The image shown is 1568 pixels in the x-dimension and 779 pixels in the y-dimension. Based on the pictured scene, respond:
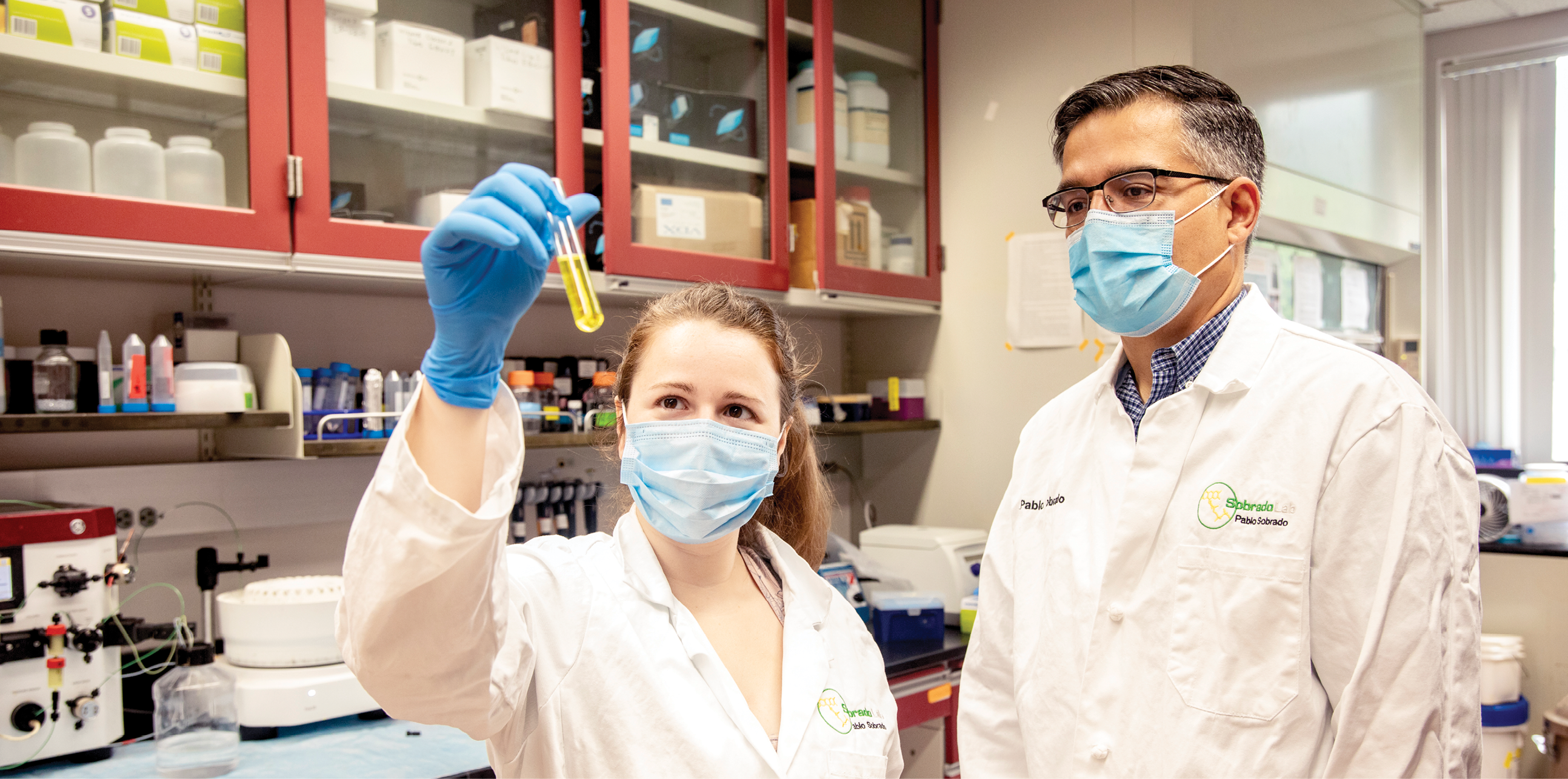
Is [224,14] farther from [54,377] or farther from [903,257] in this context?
[903,257]

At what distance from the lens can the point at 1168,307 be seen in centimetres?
132

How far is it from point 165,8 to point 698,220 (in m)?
1.17

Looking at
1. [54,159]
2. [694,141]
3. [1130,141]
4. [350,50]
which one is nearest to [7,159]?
[54,159]

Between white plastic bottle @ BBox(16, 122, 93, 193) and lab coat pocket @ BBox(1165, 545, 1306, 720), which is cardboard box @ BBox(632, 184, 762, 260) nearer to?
white plastic bottle @ BBox(16, 122, 93, 193)

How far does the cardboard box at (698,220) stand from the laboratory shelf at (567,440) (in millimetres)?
488

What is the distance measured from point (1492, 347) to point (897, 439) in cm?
276

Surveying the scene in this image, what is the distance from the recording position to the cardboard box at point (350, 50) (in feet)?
6.21

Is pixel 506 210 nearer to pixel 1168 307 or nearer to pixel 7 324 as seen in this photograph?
pixel 1168 307

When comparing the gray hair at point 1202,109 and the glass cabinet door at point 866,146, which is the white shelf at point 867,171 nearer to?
the glass cabinet door at point 866,146

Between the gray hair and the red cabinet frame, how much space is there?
1.39m

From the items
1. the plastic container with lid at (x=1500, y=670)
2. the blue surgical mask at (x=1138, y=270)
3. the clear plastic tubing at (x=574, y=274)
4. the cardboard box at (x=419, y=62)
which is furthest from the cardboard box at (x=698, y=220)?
the plastic container with lid at (x=1500, y=670)

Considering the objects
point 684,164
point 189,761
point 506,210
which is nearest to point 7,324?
point 189,761

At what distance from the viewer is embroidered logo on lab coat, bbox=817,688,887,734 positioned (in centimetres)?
118

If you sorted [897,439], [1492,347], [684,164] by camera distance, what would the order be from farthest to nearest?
[1492,347], [897,439], [684,164]
